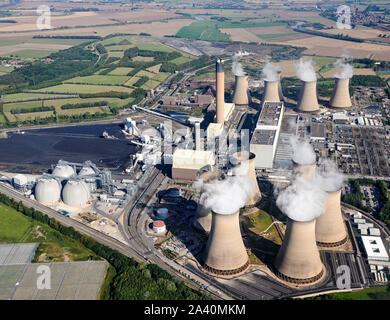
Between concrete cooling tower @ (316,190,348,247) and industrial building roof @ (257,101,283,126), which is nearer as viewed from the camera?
concrete cooling tower @ (316,190,348,247)

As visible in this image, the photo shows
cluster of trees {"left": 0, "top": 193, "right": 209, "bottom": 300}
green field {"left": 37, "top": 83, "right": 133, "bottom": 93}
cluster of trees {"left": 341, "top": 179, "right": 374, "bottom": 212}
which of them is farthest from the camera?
green field {"left": 37, "top": 83, "right": 133, "bottom": 93}

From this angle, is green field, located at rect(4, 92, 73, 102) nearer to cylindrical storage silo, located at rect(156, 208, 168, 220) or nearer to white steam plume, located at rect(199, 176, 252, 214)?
cylindrical storage silo, located at rect(156, 208, 168, 220)

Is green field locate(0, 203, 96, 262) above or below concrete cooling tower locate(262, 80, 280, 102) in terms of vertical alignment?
below

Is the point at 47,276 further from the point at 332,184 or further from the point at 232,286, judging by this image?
the point at 332,184

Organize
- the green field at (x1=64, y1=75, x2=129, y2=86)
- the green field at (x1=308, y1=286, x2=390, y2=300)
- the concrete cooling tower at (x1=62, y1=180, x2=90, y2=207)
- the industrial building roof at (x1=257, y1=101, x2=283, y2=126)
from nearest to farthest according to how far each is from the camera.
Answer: the green field at (x1=308, y1=286, x2=390, y2=300) < the concrete cooling tower at (x1=62, y1=180, x2=90, y2=207) < the industrial building roof at (x1=257, y1=101, x2=283, y2=126) < the green field at (x1=64, y1=75, x2=129, y2=86)

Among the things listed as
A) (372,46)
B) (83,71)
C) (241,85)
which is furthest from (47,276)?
(372,46)

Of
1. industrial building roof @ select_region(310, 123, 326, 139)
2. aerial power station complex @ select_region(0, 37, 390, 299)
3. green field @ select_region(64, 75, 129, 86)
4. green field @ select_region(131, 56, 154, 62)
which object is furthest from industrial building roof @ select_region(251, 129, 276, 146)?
green field @ select_region(131, 56, 154, 62)

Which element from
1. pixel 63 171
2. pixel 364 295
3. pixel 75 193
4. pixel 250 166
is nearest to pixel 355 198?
pixel 250 166
